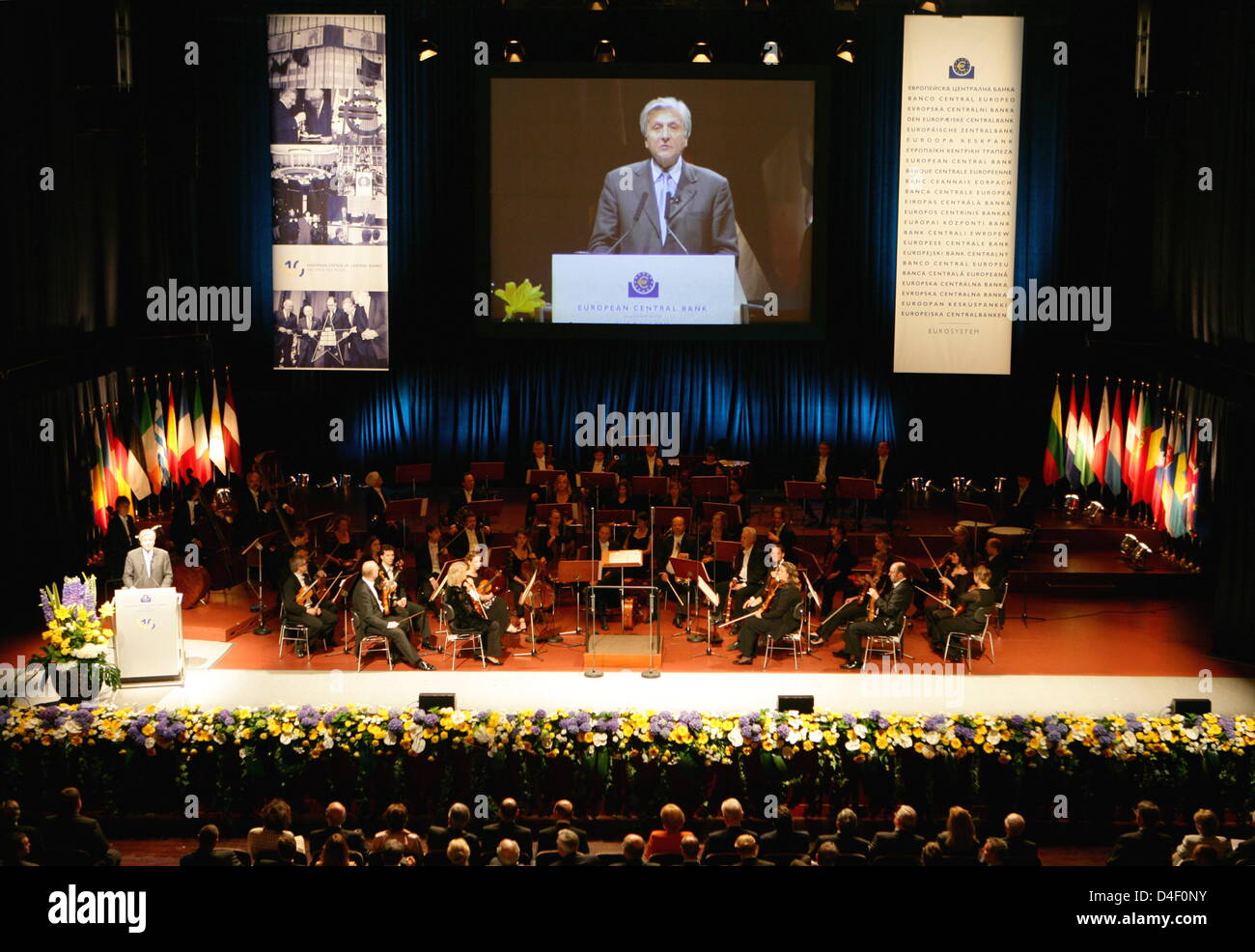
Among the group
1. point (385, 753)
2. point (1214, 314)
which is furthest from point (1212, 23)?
point (385, 753)

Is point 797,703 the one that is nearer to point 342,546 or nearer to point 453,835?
point 453,835

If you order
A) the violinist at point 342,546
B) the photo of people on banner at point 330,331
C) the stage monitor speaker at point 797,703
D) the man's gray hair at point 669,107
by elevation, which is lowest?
the stage monitor speaker at point 797,703

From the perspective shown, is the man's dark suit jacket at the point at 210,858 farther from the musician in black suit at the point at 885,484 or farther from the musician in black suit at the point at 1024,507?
the musician in black suit at the point at 1024,507

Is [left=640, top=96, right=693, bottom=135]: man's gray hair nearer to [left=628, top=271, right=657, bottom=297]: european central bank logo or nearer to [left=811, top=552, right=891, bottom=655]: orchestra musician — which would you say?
[left=628, top=271, right=657, bottom=297]: european central bank logo

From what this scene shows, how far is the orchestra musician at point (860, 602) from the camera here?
12570 millimetres

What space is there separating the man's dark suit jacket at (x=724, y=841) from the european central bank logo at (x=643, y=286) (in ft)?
39.1

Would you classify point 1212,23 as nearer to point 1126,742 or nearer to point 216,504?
point 1126,742

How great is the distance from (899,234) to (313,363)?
9.20 metres

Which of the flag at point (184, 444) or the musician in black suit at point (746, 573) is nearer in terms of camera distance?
the musician in black suit at point (746, 573)

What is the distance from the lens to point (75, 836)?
8477 millimetres

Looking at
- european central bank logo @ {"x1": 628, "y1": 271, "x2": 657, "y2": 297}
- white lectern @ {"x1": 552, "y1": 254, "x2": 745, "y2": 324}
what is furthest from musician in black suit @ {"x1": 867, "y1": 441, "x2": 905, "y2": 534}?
european central bank logo @ {"x1": 628, "y1": 271, "x2": 657, "y2": 297}

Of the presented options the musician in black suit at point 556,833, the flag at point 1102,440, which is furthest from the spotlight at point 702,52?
the musician in black suit at point 556,833

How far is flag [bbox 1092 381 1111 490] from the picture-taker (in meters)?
16.7

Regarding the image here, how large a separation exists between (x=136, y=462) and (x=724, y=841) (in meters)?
10.2
